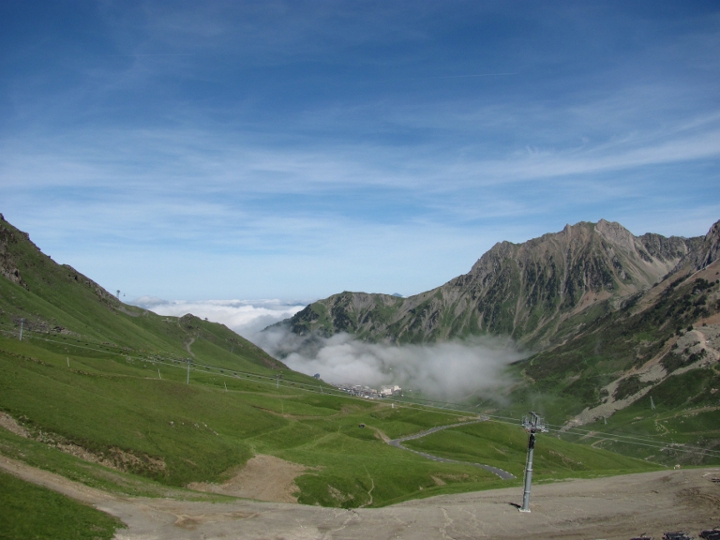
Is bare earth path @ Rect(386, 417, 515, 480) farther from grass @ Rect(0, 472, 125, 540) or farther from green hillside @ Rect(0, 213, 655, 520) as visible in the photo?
grass @ Rect(0, 472, 125, 540)

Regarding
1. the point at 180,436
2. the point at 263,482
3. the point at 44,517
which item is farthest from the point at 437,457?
the point at 44,517

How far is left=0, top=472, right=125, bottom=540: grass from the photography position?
33.9 m

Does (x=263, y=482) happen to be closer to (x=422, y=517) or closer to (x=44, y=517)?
(x=422, y=517)

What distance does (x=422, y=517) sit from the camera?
4925 centimetres

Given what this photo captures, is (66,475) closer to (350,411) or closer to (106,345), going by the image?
(350,411)

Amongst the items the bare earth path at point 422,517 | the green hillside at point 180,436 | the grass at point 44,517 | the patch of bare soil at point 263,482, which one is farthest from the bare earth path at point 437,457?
the grass at point 44,517

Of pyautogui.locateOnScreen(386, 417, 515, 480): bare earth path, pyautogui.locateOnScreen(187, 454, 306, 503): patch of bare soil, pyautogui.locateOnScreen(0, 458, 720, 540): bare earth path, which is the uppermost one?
pyautogui.locateOnScreen(0, 458, 720, 540): bare earth path

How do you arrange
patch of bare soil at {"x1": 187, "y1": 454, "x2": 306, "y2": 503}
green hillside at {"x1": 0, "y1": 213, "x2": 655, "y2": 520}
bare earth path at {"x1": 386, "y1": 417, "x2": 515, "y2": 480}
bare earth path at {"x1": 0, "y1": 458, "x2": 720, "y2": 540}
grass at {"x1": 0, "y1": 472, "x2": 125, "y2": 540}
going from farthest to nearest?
1. bare earth path at {"x1": 386, "y1": 417, "x2": 515, "y2": 480}
2. patch of bare soil at {"x1": 187, "y1": 454, "x2": 306, "y2": 503}
3. green hillside at {"x1": 0, "y1": 213, "x2": 655, "y2": 520}
4. bare earth path at {"x1": 0, "y1": 458, "x2": 720, "y2": 540}
5. grass at {"x1": 0, "y1": 472, "x2": 125, "y2": 540}

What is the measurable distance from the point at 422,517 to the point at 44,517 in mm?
32950

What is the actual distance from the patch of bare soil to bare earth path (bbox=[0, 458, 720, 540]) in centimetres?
→ 1953

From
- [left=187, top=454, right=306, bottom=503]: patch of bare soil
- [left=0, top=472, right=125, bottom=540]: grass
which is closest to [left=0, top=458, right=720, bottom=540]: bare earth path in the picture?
[left=0, top=472, right=125, bottom=540]: grass

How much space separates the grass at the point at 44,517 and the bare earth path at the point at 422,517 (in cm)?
206

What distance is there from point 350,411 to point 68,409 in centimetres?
11926

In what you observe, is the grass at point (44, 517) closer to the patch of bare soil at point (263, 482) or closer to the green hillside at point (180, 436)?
the green hillside at point (180, 436)
